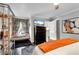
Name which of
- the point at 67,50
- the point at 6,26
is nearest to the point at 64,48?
the point at 67,50

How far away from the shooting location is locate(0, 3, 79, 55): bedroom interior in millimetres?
1133

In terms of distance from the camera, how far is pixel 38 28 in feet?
4.17

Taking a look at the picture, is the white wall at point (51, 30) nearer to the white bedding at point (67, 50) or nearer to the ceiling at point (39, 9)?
the ceiling at point (39, 9)

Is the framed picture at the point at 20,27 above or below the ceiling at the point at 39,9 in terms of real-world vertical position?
below

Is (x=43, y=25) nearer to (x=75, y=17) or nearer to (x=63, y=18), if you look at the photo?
(x=63, y=18)

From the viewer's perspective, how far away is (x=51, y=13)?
4.11 ft

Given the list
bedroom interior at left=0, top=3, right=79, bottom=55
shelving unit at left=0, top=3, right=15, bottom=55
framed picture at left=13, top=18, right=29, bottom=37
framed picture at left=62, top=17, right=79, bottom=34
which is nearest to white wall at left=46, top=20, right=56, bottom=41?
bedroom interior at left=0, top=3, right=79, bottom=55

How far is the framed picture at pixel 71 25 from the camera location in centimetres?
120

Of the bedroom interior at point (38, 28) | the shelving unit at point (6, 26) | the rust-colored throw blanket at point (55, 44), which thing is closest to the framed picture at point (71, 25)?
the bedroom interior at point (38, 28)

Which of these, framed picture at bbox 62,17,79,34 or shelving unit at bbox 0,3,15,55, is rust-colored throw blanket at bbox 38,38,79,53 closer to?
framed picture at bbox 62,17,79,34

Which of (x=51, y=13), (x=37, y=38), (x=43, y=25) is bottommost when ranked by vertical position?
(x=37, y=38)

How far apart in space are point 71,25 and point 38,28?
38cm

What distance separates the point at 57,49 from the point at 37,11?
1.57ft

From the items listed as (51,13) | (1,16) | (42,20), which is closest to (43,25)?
(42,20)
